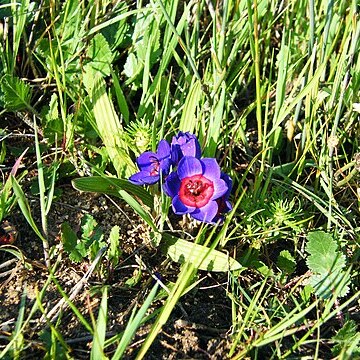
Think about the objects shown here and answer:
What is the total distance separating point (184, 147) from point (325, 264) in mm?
466

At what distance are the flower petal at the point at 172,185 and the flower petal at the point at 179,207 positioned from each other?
0.02 meters

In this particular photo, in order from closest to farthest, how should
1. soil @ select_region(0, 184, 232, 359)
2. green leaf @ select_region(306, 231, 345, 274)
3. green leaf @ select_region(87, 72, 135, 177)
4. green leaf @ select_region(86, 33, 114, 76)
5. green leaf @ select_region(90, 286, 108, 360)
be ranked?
green leaf @ select_region(90, 286, 108, 360) < soil @ select_region(0, 184, 232, 359) < green leaf @ select_region(306, 231, 345, 274) < green leaf @ select_region(87, 72, 135, 177) < green leaf @ select_region(86, 33, 114, 76)

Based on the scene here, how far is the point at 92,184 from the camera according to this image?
1.73 meters

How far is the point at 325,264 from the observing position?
1674 millimetres

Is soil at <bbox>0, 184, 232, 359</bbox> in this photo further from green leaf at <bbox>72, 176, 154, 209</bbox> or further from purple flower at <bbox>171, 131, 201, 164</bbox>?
purple flower at <bbox>171, 131, 201, 164</bbox>

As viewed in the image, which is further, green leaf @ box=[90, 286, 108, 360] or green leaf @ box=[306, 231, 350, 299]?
green leaf @ box=[306, 231, 350, 299]

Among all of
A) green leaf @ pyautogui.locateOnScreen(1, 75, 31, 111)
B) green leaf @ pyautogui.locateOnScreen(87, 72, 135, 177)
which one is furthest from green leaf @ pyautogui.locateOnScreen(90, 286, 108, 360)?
green leaf @ pyautogui.locateOnScreen(1, 75, 31, 111)

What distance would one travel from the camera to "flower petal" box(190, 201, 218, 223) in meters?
1.62

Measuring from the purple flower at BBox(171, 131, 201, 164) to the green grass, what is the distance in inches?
3.7

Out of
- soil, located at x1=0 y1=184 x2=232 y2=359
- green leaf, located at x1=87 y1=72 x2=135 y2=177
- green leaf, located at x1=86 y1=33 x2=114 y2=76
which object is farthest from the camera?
green leaf, located at x1=86 y1=33 x2=114 y2=76

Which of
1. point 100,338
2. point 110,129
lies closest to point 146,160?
point 110,129

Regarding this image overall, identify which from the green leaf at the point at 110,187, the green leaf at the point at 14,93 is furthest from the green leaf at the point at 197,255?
the green leaf at the point at 14,93

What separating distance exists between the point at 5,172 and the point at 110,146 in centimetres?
31

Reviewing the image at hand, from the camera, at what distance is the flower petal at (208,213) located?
162cm
